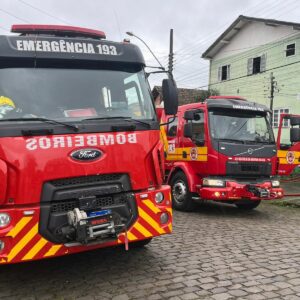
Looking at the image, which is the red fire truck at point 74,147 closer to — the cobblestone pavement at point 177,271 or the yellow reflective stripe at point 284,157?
the cobblestone pavement at point 177,271

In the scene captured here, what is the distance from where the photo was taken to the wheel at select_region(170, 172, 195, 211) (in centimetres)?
884

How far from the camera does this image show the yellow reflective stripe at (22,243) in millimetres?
3895

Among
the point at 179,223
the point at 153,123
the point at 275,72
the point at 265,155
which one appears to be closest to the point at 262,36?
the point at 275,72

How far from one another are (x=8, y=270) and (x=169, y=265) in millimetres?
1963

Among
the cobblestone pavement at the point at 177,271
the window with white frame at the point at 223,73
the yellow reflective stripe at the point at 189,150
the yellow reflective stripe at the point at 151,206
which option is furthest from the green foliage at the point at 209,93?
the yellow reflective stripe at the point at 151,206

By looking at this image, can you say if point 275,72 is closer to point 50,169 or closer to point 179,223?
point 179,223

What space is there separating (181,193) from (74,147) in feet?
17.1

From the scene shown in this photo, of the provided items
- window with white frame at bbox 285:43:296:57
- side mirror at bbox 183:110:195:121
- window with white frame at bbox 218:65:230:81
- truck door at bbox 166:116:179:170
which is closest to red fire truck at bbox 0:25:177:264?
side mirror at bbox 183:110:195:121

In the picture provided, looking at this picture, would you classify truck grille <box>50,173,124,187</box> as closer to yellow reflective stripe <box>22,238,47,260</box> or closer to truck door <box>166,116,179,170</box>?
yellow reflective stripe <box>22,238,47,260</box>

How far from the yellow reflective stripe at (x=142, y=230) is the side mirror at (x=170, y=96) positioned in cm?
151

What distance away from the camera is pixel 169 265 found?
16.4 feet

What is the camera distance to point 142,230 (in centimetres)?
456

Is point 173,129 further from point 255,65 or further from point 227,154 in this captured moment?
point 255,65

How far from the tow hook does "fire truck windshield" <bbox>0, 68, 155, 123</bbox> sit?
4.04 m
